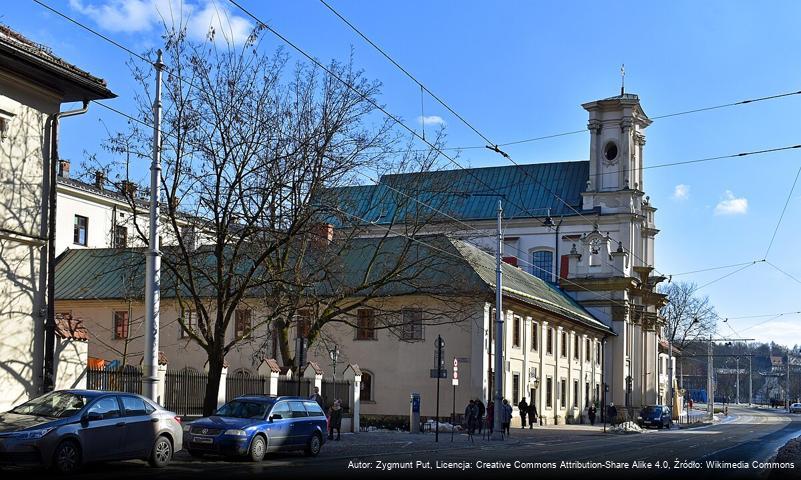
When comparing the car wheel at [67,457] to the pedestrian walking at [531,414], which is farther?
the pedestrian walking at [531,414]

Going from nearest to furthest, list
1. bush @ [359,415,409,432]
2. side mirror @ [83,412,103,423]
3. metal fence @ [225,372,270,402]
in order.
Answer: side mirror @ [83,412,103,423] < metal fence @ [225,372,270,402] < bush @ [359,415,409,432]

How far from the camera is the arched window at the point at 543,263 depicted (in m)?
78.4

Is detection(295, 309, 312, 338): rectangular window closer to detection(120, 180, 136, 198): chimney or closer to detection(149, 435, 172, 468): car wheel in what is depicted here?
detection(120, 180, 136, 198): chimney

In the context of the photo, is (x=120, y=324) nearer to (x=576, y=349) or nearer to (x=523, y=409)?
(x=523, y=409)

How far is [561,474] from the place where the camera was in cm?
1936

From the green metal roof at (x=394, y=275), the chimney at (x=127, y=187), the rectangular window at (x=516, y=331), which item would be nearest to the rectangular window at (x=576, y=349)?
the green metal roof at (x=394, y=275)

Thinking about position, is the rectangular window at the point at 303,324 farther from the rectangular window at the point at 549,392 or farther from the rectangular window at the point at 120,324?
the rectangular window at the point at 549,392

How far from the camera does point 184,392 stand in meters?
34.0

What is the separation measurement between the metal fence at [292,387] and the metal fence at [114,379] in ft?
19.2

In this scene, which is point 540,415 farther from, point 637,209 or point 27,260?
point 27,260

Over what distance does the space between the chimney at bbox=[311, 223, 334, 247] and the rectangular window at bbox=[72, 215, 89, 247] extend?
31.8 m

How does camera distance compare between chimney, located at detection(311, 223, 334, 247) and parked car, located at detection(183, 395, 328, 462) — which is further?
chimney, located at detection(311, 223, 334, 247)

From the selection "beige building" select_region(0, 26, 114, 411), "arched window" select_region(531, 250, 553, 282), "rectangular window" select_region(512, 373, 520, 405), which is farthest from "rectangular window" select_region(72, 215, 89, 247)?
"beige building" select_region(0, 26, 114, 411)

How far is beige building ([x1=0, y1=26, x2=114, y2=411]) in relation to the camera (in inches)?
918
